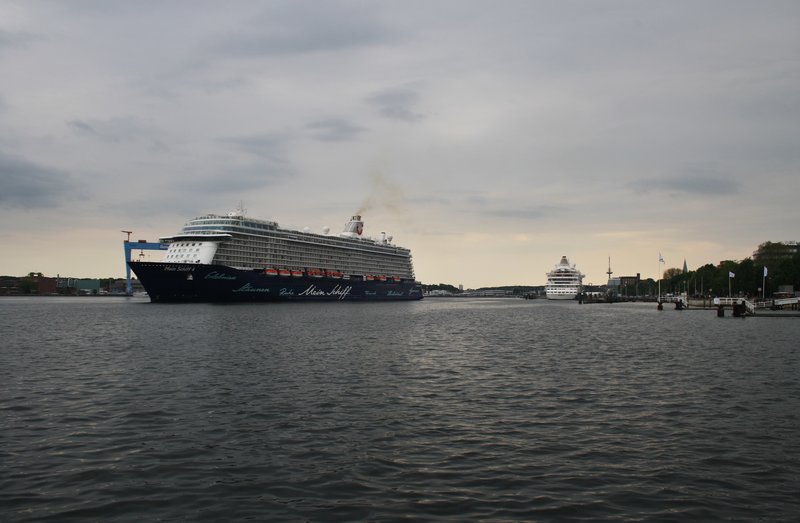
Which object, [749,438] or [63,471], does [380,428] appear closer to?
[63,471]

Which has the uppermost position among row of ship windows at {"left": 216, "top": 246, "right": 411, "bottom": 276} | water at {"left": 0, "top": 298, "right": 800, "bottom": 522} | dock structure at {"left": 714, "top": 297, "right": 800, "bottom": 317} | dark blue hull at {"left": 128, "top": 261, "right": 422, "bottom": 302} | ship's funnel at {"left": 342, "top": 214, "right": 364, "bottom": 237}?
ship's funnel at {"left": 342, "top": 214, "right": 364, "bottom": 237}

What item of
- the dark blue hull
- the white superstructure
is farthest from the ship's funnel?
the dark blue hull

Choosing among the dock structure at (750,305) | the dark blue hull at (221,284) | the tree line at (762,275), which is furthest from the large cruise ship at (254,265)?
the tree line at (762,275)

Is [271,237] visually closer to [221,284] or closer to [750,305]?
[221,284]

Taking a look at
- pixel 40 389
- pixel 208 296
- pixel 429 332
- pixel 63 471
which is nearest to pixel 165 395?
pixel 40 389

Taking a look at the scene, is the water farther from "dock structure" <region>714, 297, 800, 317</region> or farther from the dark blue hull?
the dark blue hull

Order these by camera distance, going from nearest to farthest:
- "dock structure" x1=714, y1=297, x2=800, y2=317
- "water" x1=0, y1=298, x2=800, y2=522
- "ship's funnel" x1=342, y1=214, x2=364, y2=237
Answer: "water" x1=0, y1=298, x2=800, y2=522
"dock structure" x1=714, y1=297, x2=800, y2=317
"ship's funnel" x1=342, y1=214, x2=364, y2=237

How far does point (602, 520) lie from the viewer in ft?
35.0

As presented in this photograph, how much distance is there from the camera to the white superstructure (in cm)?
11444

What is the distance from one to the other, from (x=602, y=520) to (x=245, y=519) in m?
6.54

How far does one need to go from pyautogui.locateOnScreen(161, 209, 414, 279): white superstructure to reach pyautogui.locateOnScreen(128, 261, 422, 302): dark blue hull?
11.2 feet

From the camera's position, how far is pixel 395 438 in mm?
16453

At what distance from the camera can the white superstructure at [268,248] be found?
4505 inches

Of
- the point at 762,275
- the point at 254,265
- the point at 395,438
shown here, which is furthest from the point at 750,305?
the point at 395,438
